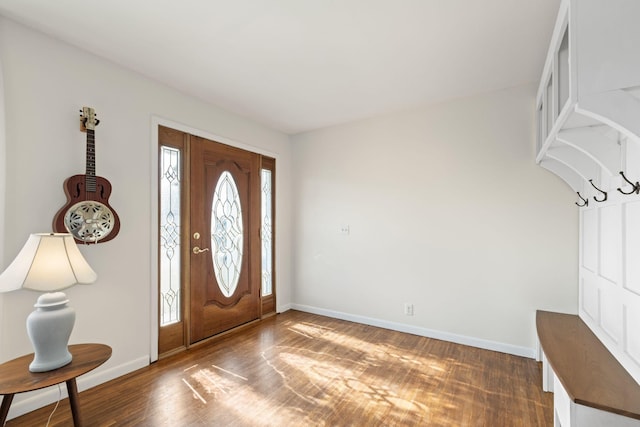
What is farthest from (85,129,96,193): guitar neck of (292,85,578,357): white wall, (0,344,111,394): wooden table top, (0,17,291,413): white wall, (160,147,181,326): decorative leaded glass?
(292,85,578,357): white wall

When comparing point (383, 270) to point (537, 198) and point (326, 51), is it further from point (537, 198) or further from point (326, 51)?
point (326, 51)

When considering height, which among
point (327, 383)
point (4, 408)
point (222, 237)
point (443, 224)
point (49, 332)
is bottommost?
point (327, 383)

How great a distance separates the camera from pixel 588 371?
60.4 inches

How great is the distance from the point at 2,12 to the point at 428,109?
3.51 meters

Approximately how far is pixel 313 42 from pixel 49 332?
94.8 inches

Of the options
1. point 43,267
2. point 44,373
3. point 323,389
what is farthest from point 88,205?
point 323,389

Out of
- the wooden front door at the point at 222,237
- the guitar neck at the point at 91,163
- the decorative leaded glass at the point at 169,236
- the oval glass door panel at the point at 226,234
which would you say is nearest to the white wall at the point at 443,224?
the wooden front door at the point at 222,237

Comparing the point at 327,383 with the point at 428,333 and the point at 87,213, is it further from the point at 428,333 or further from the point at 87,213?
the point at 87,213

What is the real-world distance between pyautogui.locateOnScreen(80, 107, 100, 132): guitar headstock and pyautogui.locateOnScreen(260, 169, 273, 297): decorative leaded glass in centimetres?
200

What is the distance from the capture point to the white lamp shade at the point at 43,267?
154 centimetres

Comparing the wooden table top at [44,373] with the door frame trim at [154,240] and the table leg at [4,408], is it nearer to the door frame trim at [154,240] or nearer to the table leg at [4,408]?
the table leg at [4,408]

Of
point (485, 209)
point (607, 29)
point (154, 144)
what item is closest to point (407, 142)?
point (485, 209)

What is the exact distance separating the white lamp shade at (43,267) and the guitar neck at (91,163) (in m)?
0.66

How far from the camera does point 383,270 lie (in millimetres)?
3586
